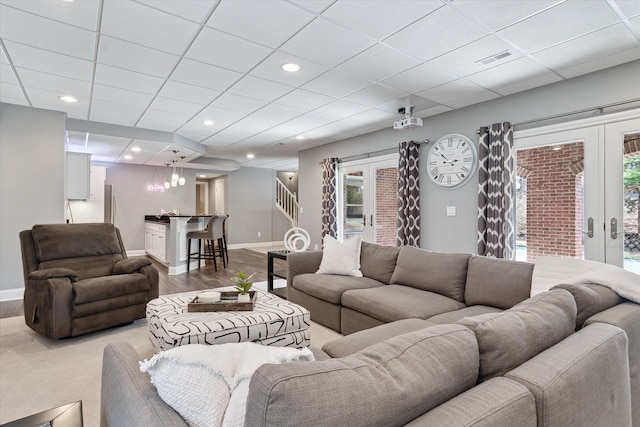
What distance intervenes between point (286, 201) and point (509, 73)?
826cm

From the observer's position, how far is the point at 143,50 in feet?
9.53

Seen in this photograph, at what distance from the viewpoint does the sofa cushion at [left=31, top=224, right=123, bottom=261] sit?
3.38 m

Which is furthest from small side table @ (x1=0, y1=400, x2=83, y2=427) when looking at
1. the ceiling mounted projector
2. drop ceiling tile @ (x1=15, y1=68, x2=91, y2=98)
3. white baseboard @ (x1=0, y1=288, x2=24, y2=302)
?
white baseboard @ (x1=0, y1=288, x2=24, y2=302)

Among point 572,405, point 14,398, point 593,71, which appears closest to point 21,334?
point 14,398

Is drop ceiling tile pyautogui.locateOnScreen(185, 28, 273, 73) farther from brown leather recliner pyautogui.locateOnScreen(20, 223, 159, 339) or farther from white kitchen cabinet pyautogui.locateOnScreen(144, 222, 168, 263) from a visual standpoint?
white kitchen cabinet pyautogui.locateOnScreen(144, 222, 168, 263)

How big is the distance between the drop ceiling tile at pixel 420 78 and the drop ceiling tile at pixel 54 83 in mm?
3360

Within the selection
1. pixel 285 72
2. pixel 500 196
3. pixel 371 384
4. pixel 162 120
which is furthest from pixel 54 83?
Result: pixel 500 196

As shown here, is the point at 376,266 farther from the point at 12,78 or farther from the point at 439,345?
the point at 12,78

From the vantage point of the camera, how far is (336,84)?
368 cm

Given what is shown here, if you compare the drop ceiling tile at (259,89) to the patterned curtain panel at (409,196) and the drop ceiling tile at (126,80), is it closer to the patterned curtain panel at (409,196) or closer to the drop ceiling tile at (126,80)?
the drop ceiling tile at (126,80)

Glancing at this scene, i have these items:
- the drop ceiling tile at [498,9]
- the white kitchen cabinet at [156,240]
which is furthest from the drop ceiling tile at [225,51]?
the white kitchen cabinet at [156,240]

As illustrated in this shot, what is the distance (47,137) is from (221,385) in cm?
541

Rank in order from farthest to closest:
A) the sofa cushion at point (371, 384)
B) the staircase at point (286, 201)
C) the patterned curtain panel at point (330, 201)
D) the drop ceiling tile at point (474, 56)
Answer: the staircase at point (286, 201), the patterned curtain panel at point (330, 201), the drop ceiling tile at point (474, 56), the sofa cushion at point (371, 384)

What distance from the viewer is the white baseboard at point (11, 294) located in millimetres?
4387
